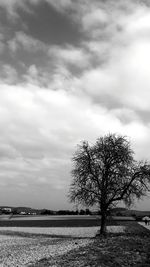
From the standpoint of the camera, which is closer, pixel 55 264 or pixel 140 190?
pixel 55 264

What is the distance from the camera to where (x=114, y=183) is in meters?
46.8

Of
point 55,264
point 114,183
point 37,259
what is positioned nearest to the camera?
point 55,264

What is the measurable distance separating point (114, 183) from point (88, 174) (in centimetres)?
303

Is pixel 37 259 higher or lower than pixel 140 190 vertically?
lower

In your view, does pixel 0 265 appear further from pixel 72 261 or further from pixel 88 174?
pixel 88 174

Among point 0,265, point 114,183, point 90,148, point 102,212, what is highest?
point 90,148

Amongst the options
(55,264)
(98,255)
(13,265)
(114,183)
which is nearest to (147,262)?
(98,255)

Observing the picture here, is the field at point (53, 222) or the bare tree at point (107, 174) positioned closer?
the bare tree at point (107, 174)

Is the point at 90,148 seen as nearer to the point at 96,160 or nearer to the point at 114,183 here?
the point at 96,160

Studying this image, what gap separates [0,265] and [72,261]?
3.70 meters

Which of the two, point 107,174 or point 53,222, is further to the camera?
point 53,222

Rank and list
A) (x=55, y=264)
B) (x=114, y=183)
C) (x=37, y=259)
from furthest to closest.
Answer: (x=114, y=183), (x=37, y=259), (x=55, y=264)

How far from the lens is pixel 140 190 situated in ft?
154

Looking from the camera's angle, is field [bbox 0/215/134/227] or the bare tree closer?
the bare tree
